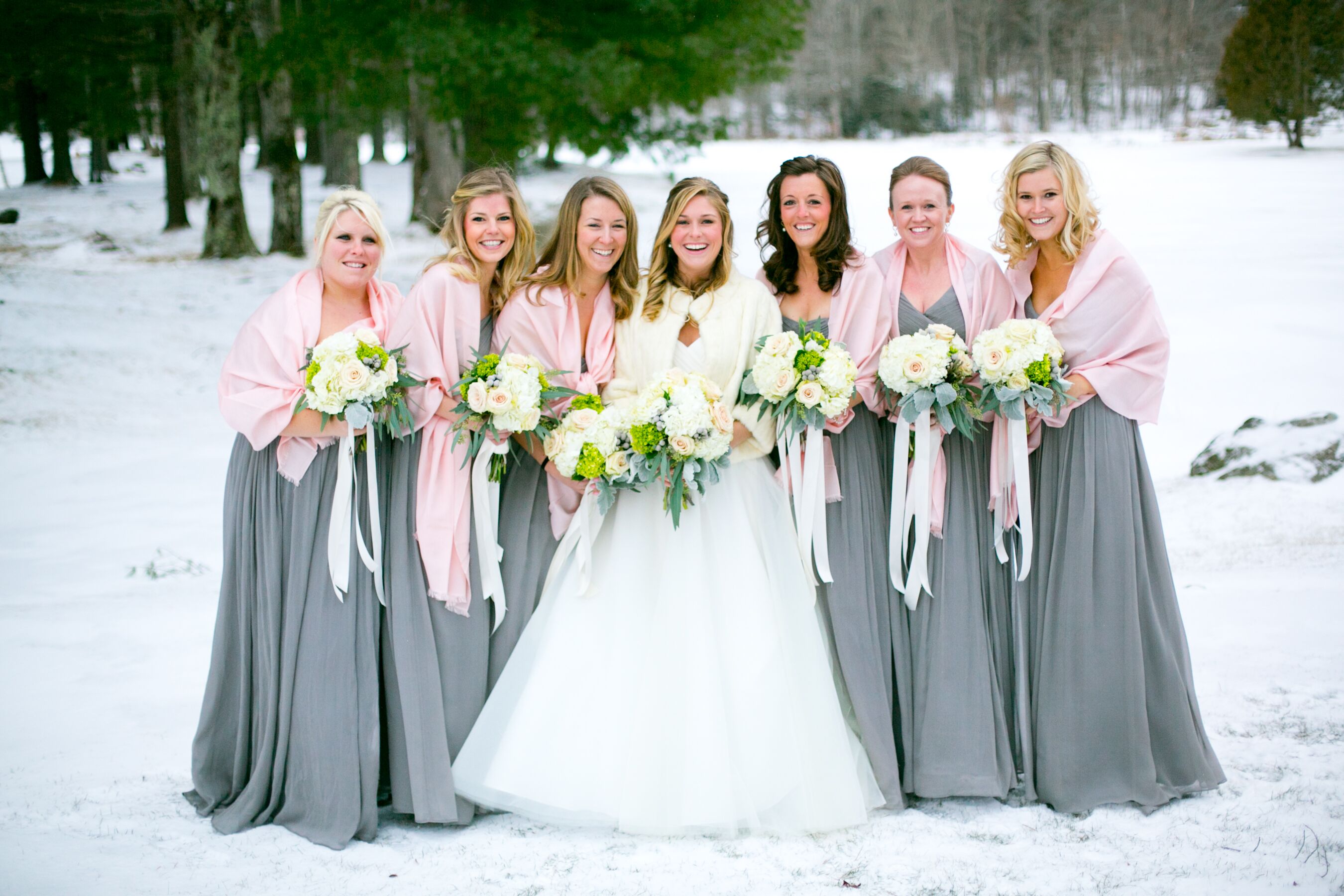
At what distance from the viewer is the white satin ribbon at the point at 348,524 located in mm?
3846

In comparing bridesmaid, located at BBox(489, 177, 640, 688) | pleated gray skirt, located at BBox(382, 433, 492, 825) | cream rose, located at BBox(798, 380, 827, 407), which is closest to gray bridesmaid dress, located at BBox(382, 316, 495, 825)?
pleated gray skirt, located at BBox(382, 433, 492, 825)

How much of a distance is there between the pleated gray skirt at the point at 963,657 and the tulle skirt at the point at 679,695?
0.93 feet

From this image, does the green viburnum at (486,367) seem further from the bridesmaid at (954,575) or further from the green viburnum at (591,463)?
the bridesmaid at (954,575)

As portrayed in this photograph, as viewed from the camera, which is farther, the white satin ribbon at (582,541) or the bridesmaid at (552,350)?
the bridesmaid at (552,350)

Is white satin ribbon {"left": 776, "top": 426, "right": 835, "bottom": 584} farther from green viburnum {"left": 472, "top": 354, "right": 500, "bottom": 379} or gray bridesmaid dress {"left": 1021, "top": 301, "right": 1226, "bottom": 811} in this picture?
green viburnum {"left": 472, "top": 354, "right": 500, "bottom": 379}

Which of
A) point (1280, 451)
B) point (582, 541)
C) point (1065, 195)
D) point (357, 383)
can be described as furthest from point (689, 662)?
point (1280, 451)

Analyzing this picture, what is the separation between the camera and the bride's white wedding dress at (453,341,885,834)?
3756mm

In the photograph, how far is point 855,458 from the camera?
416 centimetres

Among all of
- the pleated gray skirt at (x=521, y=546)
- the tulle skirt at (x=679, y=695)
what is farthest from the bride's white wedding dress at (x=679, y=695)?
the pleated gray skirt at (x=521, y=546)

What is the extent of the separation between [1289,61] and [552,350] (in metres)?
9.96

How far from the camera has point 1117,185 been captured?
14586 mm

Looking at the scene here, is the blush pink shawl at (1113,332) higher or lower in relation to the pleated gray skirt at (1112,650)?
higher

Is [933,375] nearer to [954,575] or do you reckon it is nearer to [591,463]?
[954,575]

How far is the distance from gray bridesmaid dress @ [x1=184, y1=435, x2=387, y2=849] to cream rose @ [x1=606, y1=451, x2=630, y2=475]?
0.93 metres
